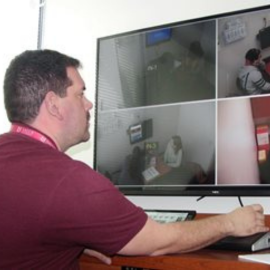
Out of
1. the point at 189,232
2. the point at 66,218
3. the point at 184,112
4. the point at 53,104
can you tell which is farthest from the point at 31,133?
the point at 184,112

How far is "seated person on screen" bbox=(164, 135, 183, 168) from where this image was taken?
1783 millimetres

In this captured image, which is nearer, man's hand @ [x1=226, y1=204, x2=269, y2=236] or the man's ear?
man's hand @ [x1=226, y1=204, x2=269, y2=236]

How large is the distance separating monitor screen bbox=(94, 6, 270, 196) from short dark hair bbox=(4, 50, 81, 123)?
0.63 meters

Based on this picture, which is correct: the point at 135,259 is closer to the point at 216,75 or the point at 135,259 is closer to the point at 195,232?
the point at 195,232

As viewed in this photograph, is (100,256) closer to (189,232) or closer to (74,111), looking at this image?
(189,232)

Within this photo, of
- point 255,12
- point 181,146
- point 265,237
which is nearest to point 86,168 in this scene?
point 265,237

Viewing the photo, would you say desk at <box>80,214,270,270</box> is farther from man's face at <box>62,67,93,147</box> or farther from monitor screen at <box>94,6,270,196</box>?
monitor screen at <box>94,6,270,196</box>

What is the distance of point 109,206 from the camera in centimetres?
101

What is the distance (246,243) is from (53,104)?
0.68 meters

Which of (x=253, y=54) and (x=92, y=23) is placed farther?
(x=92, y=23)

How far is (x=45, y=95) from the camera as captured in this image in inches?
50.6

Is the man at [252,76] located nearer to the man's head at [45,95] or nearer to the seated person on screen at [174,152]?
the seated person on screen at [174,152]

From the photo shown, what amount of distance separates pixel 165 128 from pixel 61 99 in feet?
2.07

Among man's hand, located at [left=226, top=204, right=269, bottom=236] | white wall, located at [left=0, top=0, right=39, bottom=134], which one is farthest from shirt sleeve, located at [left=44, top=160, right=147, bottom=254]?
white wall, located at [left=0, top=0, right=39, bottom=134]
